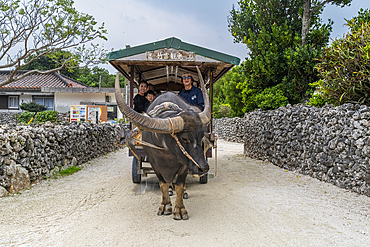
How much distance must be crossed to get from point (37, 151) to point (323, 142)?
16.6 feet

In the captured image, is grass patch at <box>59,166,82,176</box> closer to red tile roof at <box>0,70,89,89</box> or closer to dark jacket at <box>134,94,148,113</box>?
dark jacket at <box>134,94,148,113</box>

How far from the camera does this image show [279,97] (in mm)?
8375

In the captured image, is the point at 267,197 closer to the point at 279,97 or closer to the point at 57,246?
the point at 57,246

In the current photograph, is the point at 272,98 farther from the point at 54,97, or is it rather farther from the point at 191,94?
the point at 54,97

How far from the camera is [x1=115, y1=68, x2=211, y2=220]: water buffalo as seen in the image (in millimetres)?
2545

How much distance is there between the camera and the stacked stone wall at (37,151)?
146 inches

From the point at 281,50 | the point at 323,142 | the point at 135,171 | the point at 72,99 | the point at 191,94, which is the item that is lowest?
the point at 135,171

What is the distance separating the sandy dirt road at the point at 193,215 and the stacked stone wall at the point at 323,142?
0.94 ft

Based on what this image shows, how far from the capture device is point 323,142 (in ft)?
15.3

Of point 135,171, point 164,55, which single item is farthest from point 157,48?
point 135,171

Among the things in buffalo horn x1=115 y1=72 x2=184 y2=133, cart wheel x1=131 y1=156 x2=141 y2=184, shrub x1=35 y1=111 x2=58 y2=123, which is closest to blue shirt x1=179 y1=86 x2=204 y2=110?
cart wheel x1=131 y1=156 x2=141 y2=184

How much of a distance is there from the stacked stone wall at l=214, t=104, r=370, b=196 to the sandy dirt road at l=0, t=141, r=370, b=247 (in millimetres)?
287

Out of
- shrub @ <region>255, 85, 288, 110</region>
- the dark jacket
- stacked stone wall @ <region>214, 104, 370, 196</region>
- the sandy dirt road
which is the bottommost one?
the sandy dirt road

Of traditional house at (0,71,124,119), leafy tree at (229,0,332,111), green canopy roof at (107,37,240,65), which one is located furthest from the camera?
traditional house at (0,71,124,119)
